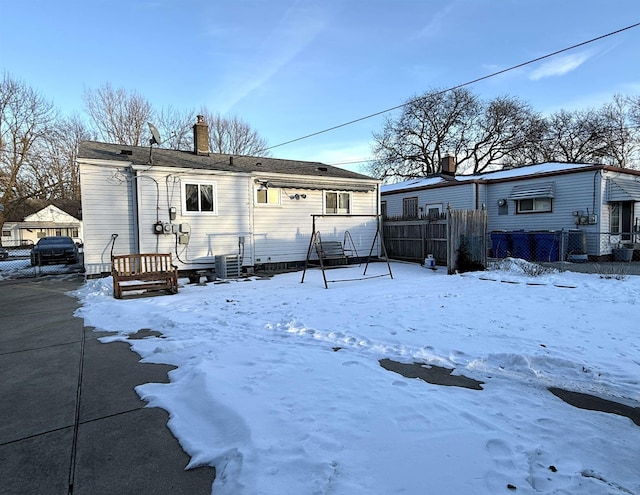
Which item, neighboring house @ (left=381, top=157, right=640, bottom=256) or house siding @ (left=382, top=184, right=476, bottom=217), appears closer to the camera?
neighboring house @ (left=381, top=157, right=640, bottom=256)

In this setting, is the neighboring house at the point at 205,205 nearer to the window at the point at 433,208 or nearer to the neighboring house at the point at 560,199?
the neighboring house at the point at 560,199

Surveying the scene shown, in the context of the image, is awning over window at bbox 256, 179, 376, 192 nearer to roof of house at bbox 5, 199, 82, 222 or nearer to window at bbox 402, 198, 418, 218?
window at bbox 402, 198, 418, 218

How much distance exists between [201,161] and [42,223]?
41.4 m

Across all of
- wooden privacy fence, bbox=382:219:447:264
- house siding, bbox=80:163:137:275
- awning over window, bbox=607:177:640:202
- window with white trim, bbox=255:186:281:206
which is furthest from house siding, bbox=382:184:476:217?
house siding, bbox=80:163:137:275

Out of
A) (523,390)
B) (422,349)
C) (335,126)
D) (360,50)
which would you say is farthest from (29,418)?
(360,50)

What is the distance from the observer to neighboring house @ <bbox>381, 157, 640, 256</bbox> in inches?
533

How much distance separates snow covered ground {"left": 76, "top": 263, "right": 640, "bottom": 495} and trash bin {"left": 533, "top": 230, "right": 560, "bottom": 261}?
282 inches

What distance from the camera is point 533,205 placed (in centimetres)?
1545

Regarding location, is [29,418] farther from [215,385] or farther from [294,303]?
[294,303]

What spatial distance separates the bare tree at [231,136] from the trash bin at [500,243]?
21750mm

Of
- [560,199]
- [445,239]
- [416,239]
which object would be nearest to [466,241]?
[445,239]

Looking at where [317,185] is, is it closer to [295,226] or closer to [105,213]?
[295,226]

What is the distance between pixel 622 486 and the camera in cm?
202

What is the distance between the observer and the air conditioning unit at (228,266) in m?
11.3
